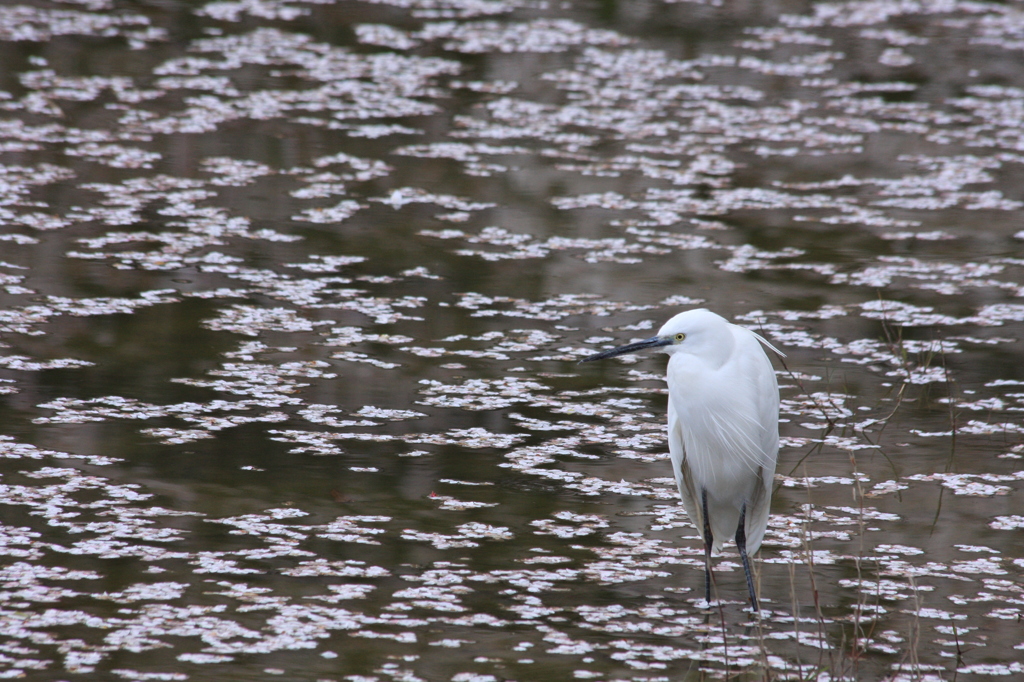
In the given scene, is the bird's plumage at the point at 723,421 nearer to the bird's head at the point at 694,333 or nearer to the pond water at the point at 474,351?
the bird's head at the point at 694,333

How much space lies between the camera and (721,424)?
138 inches

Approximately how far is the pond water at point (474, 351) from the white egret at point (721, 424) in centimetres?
22

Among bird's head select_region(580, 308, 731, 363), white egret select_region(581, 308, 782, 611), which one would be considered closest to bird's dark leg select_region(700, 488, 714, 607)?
white egret select_region(581, 308, 782, 611)

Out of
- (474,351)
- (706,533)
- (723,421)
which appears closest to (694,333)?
(723,421)

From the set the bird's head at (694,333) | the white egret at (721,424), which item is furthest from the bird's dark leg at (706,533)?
the bird's head at (694,333)

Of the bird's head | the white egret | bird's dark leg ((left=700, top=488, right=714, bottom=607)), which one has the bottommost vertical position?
bird's dark leg ((left=700, top=488, right=714, bottom=607))

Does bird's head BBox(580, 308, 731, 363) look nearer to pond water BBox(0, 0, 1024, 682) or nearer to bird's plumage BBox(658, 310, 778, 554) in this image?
bird's plumage BBox(658, 310, 778, 554)

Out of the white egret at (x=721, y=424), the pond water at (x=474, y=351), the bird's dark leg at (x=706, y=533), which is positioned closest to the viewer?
the pond water at (x=474, y=351)

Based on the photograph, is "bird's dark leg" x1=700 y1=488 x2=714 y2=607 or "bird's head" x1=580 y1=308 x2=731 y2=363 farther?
"bird's dark leg" x1=700 y1=488 x2=714 y2=607

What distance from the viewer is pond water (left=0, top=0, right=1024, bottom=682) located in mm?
3359

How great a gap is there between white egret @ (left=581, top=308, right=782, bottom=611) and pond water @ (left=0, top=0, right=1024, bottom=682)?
215 mm

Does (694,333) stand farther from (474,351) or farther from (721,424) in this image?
(474,351)

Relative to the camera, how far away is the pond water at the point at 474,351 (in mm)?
3359

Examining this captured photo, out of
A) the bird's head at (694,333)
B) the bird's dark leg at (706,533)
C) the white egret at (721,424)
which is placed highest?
the bird's head at (694,333)
